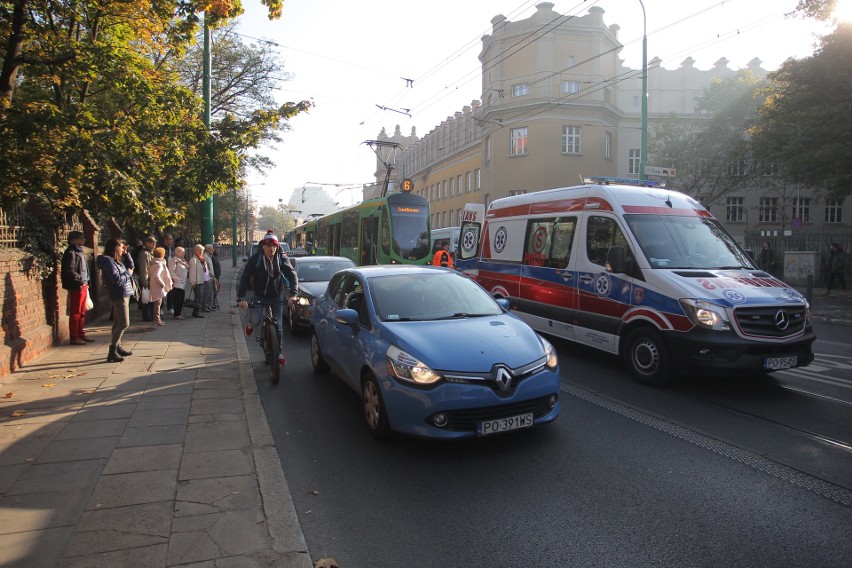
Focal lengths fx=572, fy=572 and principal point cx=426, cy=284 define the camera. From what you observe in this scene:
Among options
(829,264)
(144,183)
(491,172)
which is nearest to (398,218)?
(144,183)

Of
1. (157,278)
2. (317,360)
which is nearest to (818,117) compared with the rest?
(317,360)

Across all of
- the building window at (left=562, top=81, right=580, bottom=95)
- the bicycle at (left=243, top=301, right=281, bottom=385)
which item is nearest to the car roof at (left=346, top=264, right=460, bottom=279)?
the bicycle at (left=243, top=301, right=281, bottom=385)

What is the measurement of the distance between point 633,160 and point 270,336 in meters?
43.9

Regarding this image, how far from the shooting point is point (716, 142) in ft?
129

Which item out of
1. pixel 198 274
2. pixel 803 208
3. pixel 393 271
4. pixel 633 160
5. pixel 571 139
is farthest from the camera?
pixel 803 208

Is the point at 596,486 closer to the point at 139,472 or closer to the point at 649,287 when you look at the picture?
the point at 139,472

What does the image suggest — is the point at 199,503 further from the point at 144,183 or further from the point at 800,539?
the point at 144,183

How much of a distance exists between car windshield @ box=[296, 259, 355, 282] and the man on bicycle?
3.73 metres

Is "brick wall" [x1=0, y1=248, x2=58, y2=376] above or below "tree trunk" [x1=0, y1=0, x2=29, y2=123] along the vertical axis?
below

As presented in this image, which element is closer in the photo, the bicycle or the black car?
the bicycle

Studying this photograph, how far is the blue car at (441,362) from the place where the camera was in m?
4.52

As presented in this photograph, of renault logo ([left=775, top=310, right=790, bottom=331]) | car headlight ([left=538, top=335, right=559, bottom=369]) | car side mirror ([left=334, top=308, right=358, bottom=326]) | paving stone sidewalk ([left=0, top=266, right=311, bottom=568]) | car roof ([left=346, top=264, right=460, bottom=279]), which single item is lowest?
paving stone sidewalk ([left=0, top=266, right=311, bottom=568])

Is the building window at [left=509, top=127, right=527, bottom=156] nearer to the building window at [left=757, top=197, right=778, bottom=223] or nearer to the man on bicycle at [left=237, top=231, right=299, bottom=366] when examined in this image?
the building window at [left=757, top=197, right=778, bottom=223]

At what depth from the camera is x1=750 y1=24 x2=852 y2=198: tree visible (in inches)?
707
